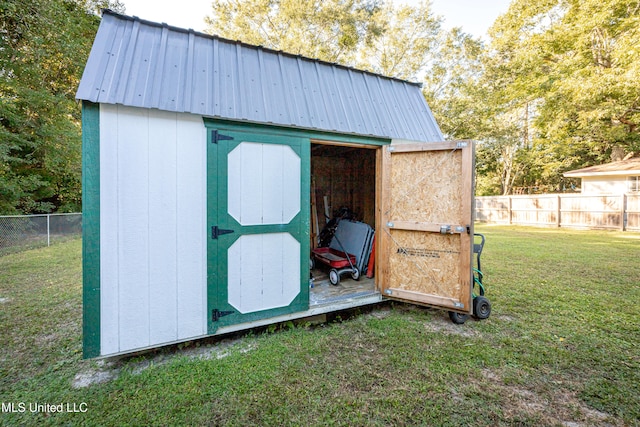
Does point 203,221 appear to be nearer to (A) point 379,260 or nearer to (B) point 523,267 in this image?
(A) point 379,260

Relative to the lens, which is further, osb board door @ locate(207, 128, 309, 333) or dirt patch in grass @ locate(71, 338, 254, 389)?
osb board door @ locate(207, 128, 309, 333)

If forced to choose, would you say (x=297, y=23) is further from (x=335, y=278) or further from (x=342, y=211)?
(x=335, y=278)

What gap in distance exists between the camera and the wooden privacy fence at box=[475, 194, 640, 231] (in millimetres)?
10922

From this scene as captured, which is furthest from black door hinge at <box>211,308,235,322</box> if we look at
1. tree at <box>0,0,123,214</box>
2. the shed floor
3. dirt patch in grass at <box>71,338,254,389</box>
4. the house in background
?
the house in background

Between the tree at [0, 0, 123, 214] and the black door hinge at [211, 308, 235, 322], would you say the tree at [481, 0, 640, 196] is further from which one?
the tree at [0, 0, 123, 214]

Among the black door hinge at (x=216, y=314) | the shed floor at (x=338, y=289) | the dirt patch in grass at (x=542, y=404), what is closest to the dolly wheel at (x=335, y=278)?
the shed floor at (x=338, y=289)

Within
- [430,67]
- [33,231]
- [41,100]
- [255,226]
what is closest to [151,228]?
[255,226]

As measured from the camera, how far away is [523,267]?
19.4 ft

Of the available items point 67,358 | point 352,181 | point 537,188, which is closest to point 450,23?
point 537,188

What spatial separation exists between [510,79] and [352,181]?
1431 cm

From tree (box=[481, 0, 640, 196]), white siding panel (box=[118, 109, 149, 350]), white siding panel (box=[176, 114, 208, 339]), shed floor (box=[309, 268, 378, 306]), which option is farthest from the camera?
tree (box=[481, 0, 640, 196])

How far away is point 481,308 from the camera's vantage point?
136 inches

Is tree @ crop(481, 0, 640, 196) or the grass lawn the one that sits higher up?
tree @ crop(481, 0, 640, 196)

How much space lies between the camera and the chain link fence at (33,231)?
6.85 meters
